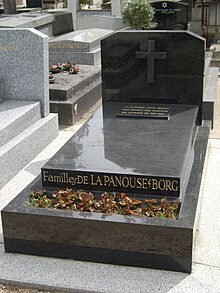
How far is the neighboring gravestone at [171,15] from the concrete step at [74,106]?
6293mm

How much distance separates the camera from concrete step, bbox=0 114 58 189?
16.6 ft

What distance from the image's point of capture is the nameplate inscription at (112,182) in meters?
3.71

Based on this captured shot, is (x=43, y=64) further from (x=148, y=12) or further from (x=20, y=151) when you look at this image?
(x=148, y=12)

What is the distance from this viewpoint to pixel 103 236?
349cm

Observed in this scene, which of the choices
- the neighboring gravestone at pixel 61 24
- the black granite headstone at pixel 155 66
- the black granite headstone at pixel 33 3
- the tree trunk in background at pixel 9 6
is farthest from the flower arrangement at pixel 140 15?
the black granite headstone at pixel 155 66

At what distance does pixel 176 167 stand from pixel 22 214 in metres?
1.31

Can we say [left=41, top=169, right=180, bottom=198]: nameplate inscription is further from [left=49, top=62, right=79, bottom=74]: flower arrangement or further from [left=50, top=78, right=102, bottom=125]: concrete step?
[left=49, top=62, right=79, bottom=74]: flower arrangement

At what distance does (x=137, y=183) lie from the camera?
377cm

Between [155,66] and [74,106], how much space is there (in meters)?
1.89

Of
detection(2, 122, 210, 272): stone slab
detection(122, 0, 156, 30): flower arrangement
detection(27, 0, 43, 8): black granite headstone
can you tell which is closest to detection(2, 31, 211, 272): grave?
detection(2, 122, 210, 272): stone slab

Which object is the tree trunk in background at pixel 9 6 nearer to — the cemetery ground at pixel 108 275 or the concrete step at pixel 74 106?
the concrete step at pixel 74 106

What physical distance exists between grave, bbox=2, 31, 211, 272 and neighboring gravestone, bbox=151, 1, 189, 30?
812 centimetres

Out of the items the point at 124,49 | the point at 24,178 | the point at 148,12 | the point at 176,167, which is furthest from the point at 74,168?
the point at 148,12

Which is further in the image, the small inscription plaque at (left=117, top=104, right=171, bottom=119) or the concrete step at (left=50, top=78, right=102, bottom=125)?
the concrete step at (left=50, top=78, right=102, bottom=125)
